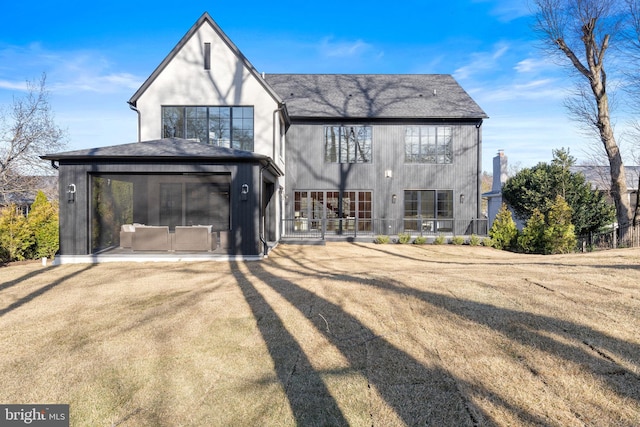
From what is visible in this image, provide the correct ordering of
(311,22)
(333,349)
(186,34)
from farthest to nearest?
1. (311,22)
2. (186,34)
3. (333,349)

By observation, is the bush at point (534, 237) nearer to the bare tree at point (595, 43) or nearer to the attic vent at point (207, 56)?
the bare tree at point (595, 43)

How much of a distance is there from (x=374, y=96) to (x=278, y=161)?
6744 millimetres

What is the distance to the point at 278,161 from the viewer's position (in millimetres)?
14906

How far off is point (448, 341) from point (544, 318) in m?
1.48

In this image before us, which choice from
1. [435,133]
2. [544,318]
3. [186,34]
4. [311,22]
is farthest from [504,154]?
[544,318]

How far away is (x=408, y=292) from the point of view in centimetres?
592

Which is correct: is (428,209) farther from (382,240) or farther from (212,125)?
(212,125)

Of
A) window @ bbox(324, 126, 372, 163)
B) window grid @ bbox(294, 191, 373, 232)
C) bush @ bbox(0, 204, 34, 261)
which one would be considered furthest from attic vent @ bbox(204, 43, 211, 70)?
bush @ bbox(0, 204, 34, 261)

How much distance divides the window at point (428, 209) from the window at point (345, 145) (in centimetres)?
283

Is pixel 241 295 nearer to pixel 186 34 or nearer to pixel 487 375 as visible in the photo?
pixel 487 375

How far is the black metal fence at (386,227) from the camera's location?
16625 millimetres

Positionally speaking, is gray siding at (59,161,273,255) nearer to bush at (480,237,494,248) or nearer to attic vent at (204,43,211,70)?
attic vent at (204,43,211,70)

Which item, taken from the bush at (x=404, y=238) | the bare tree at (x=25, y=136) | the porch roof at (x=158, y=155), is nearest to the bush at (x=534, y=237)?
the bush at (x=404, y=238)

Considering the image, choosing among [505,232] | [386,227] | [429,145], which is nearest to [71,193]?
[386,227]
